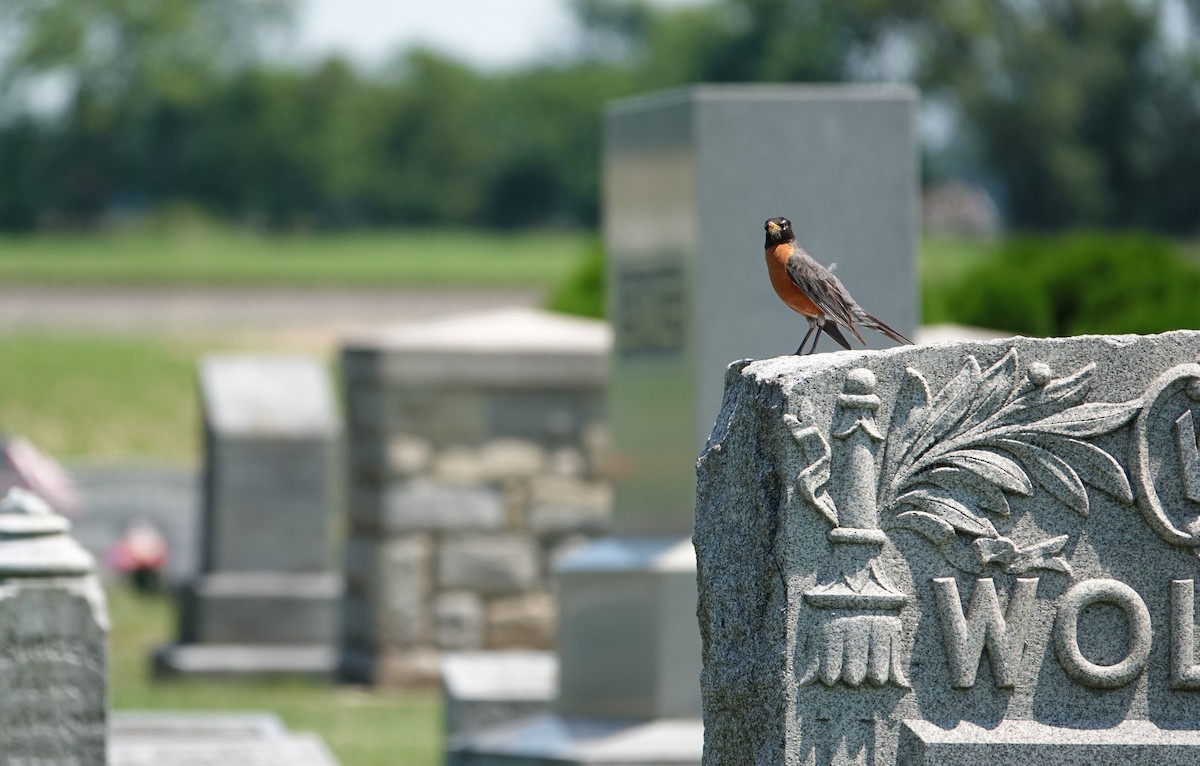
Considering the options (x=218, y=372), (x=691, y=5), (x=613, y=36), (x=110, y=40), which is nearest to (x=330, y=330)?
(x=218, y=372)

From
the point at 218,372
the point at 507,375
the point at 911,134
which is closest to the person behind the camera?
the point at 911,134

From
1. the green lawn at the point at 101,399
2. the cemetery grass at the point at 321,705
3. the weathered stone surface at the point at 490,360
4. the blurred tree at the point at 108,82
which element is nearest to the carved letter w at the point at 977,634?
the cemetery grass at the point at 321,705

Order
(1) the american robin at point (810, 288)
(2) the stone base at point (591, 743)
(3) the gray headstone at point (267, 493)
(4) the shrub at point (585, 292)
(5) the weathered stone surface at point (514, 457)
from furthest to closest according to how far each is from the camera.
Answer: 1. (4) the shrub at point (585, 292)
2. (3) the gray headstone at point (267, 493)
3. (5) the weathered stone surface at point (514, 457)
4. (2) the stone base at point (591, 743)
5. (1) the american robin at point (810, 288)

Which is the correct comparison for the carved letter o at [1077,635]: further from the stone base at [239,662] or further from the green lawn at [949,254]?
the green lawn at [949,254]

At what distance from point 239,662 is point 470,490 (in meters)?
1.72

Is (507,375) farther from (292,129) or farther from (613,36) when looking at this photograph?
(613,36)

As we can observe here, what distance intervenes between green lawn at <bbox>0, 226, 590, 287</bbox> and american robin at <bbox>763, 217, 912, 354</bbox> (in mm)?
31866

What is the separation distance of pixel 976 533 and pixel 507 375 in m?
6.97

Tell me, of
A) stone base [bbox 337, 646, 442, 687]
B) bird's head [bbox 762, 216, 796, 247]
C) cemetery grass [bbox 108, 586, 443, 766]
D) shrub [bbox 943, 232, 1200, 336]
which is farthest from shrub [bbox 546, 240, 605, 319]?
bird's head [bbox 762, 216, 796, 247]

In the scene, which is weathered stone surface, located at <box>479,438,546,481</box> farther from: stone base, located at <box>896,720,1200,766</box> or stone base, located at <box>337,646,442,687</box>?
stone base, located at <box>896,720,1200,766</box>

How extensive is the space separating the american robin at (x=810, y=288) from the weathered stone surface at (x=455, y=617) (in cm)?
639

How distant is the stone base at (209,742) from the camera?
301 inches

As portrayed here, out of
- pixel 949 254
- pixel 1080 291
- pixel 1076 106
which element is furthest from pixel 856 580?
pixel 1076 106

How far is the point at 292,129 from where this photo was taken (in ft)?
200
